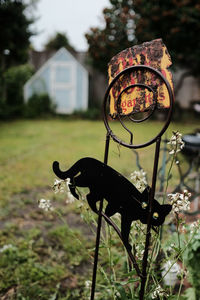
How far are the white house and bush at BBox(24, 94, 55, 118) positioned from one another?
52cm

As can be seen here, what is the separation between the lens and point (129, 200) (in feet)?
4.07

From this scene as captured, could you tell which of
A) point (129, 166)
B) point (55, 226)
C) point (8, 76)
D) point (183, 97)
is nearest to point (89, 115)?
point (8, 76)

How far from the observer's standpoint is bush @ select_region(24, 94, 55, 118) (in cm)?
1484

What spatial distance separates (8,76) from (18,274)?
13.1m

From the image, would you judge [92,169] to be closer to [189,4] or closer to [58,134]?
[58,134]

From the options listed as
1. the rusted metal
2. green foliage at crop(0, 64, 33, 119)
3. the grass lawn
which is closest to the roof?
green foliage at crop(0, 64, 33, 119)

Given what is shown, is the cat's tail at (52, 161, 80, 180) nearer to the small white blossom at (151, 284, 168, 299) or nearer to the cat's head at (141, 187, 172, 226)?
the cat's head at (141, 187, 172, 226)

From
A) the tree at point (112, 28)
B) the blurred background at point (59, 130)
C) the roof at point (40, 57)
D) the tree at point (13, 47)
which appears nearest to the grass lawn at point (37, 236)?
the blurred background at point (59, 130)

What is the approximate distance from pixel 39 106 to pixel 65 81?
2.37 meters

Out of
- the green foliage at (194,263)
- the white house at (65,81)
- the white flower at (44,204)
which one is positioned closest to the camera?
the green foliage at (194,263)

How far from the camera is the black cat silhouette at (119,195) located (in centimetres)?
122

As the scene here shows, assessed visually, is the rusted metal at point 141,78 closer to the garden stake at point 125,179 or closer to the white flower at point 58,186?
the garden stake at point 125,179

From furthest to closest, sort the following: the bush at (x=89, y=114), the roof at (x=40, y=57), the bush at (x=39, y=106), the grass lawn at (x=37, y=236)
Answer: the roof at (x=40, y=57), the bush at (x=89, y=114), the bush at (x=39, y=106), the grass lawn at (x=37, y=236)

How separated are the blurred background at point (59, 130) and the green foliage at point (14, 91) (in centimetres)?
6
